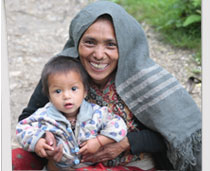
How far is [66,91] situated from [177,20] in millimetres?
3559

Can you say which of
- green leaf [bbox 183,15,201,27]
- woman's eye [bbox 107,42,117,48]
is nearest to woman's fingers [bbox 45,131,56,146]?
woman's eye [bbox 107,42,117,48]

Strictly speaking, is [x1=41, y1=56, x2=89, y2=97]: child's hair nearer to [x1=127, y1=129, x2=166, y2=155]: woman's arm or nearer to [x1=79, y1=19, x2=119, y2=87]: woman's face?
[x1=79, y1=19, x2=119, y2=87]: woman's face

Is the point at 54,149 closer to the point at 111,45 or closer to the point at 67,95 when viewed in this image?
the point at 67,95

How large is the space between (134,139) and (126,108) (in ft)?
0.76

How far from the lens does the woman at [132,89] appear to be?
7.91 feet

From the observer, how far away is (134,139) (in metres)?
2.53

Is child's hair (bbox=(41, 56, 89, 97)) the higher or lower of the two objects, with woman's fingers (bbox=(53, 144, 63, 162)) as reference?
higher

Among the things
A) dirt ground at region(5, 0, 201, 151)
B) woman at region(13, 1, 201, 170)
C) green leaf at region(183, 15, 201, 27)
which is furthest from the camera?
green leaf at region(183, 15, 201, 27)

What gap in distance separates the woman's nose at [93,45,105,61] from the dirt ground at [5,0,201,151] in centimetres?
182

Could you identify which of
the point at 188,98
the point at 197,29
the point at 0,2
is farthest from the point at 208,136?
the point at 197,29

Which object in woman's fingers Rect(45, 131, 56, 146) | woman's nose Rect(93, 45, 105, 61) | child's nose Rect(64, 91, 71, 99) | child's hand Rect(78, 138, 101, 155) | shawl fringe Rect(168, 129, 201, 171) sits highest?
woman's nose Rect(93, 45, 105, 61)

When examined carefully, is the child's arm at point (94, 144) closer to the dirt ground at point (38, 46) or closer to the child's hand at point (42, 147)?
the child's hand at point (42, 147)

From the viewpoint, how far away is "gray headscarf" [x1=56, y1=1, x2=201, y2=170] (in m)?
2.46

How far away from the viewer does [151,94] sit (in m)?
2.48
